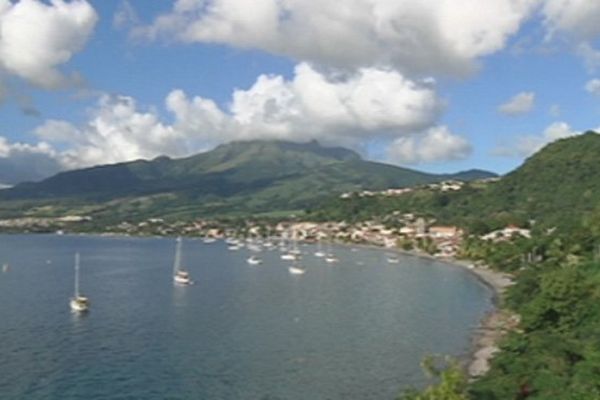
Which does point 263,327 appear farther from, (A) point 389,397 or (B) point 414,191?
(B) point 414,191

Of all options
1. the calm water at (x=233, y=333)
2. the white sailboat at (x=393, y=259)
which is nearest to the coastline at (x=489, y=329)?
the calm water at (x=233, y=333)

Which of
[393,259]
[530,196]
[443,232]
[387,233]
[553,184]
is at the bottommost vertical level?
[393,259]

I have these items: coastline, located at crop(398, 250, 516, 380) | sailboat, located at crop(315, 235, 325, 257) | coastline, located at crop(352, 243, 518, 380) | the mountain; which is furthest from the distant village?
coastline, located at crop(398, 250, 516, 380)

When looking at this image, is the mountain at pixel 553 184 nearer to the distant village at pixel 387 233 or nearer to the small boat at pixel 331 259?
the distant village at pixel 387 233

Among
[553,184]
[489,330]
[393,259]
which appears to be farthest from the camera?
[553,184]

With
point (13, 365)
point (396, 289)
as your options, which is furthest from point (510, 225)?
point (13, 365)

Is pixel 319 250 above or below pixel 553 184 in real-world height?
below

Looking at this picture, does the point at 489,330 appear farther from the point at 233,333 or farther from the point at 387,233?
the point at 387,233

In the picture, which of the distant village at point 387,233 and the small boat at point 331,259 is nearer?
the small boat at point 331,259

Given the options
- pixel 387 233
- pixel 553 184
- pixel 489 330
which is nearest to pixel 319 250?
pixel 387 233
